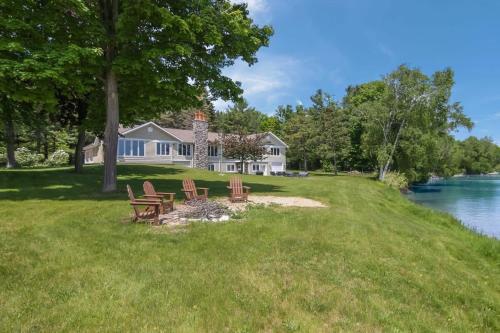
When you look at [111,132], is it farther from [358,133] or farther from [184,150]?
[358,133]

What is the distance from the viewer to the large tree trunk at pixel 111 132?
14328 mm

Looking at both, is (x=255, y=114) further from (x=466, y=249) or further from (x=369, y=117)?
(x=466, y=249)

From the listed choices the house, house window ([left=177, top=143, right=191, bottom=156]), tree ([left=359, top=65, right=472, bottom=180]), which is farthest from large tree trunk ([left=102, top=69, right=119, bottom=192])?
tree ([left=359, top=65, right=472, bottom=180])

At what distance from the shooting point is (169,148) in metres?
42.1

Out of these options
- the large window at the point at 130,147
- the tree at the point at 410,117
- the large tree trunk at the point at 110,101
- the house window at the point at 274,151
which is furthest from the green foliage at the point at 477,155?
the large tree trunk at the point at 110,101

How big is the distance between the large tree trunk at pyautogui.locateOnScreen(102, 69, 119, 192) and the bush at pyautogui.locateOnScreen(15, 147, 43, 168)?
97.6 ft

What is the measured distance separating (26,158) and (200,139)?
19.6 m

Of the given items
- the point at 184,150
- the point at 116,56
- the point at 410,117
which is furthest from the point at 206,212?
the point at 410,117

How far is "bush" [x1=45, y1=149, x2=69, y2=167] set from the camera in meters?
39.7

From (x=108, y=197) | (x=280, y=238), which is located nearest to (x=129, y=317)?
(x=280, y=238)

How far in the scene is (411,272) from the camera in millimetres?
7078

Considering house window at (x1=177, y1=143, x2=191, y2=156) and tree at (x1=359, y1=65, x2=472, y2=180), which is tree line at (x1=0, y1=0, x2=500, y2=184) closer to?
house window at (x1=177, y1=143, x2=191, y2=156)

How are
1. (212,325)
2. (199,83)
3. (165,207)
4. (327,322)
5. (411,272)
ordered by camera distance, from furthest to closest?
(199,83)
(165,207)
(411,272)
(327,322)
(212,325)

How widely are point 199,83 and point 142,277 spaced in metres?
11.4
